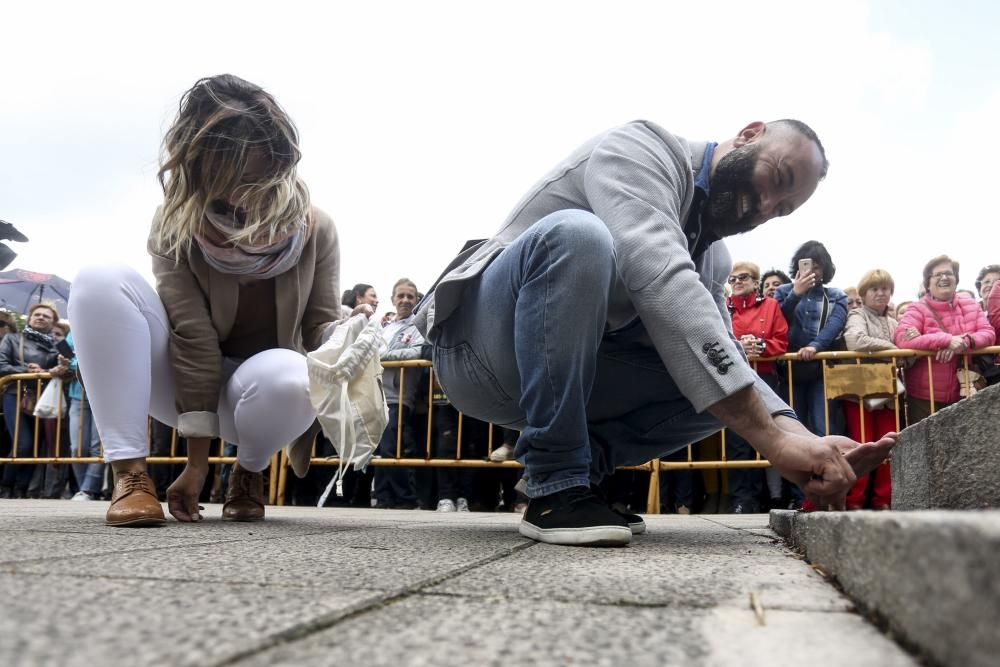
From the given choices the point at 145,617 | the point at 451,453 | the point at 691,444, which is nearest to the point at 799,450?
the point at 145,617

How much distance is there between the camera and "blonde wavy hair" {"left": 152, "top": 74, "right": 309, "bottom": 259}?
2.37 meters

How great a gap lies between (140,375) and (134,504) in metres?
0.42

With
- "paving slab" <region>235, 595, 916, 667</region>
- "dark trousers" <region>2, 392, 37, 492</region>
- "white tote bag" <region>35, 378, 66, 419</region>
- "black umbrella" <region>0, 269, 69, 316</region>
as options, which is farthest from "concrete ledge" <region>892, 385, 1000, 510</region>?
"black umbrella" <region>0, 269, 69, 316</region>

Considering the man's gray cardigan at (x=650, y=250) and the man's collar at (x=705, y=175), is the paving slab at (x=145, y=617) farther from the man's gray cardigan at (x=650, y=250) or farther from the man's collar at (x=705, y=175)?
the man's collar at (x=705, y=175)

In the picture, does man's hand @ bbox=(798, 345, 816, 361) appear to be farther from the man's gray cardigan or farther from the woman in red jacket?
the man's gray cardigan

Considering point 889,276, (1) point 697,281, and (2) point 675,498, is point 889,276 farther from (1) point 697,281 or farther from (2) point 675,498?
(1) point 697,281

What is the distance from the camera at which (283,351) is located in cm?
262

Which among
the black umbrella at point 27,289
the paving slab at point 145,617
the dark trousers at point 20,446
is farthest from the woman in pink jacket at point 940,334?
the black umbrella at point 27,289

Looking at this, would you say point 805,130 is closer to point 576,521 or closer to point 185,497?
point 576,521

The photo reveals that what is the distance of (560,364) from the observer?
194cm

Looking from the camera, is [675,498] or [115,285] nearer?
[115,285]

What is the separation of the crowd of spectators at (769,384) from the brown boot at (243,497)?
290 cm

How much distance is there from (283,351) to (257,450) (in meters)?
0.35

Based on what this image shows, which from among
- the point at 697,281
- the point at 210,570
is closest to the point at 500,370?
the point at 697,281
